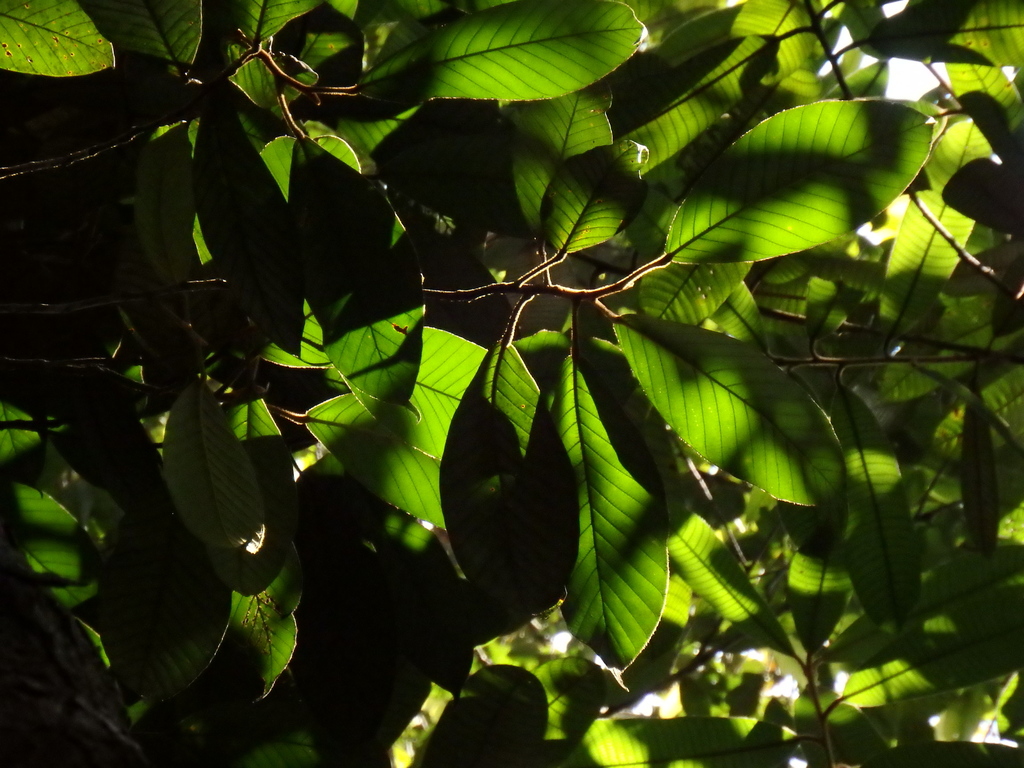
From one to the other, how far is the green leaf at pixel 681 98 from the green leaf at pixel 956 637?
80cm

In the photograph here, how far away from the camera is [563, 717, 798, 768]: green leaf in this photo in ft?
4.24

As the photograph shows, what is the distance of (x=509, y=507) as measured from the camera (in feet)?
2.78

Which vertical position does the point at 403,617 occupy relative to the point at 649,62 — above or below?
below

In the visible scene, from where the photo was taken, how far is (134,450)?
3.71 ft

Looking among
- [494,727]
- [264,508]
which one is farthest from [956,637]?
[264,508]

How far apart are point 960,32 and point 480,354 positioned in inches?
33.1

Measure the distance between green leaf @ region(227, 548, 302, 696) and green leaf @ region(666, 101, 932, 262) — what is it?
58 cm

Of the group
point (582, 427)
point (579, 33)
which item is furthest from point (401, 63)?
point (582, 427)

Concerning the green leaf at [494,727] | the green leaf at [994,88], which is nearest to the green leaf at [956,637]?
the green leaf at [494,727]

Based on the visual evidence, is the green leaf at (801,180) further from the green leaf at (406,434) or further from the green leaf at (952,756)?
the green leaf at (952,756)

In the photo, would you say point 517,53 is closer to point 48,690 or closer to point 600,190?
point 600,190

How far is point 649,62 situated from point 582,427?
2.42 ft

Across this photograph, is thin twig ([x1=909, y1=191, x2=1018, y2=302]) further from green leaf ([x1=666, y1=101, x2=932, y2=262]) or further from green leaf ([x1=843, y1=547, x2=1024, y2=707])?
green leaf ([x1=666, y1=101, x2=932, y2=262])

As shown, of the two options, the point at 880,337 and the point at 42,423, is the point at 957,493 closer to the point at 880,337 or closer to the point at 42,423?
the point at 880,337
